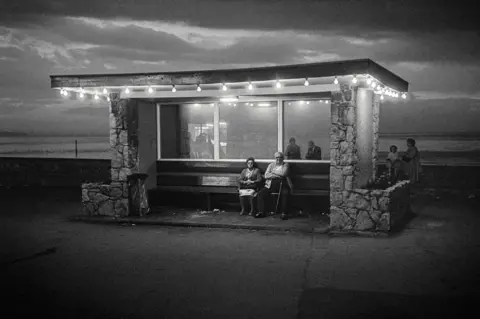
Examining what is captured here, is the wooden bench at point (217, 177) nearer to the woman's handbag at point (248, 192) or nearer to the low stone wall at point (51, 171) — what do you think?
the woman's handbag at point (248, 192)

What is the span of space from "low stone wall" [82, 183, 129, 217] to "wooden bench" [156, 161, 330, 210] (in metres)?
1.32

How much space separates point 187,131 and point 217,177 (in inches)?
72.2

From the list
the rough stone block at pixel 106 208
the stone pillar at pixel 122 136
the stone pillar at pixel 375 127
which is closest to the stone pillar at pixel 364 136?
the stone pillar at pixel 375 127

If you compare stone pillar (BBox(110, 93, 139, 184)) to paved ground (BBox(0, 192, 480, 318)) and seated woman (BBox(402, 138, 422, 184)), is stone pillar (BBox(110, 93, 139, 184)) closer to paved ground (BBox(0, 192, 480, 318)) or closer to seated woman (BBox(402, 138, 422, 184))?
paved ground (BBox(0, 192, 480, 318))

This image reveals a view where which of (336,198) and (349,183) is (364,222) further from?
(349,183)

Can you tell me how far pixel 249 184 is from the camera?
35.4 ft

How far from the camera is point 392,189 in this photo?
930cm

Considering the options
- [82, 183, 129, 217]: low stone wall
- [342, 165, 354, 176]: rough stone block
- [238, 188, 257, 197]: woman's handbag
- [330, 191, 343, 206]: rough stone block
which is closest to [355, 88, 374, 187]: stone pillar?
[342, 165, 354, 176]: rough stone block

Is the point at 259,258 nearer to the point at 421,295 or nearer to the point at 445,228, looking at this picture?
the point at 421,295

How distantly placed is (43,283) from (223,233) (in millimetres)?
3870

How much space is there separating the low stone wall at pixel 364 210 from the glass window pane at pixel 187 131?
4562mm

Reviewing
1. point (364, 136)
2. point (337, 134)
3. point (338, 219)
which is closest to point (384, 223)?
point (338, 219)

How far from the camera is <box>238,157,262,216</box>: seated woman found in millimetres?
10789

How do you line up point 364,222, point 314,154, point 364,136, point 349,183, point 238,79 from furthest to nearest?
point 314,154
point 364,136
point 238,79
point 349,183
point 364,222
